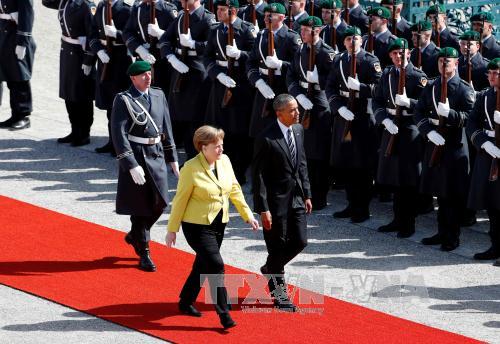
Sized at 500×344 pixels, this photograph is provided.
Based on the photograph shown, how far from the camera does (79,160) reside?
14438 mm

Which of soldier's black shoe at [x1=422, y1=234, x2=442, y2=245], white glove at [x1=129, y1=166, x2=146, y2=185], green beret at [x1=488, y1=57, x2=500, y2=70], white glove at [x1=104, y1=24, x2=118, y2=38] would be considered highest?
green beret at [x1=488, y1=57, x2=500, y2=70]

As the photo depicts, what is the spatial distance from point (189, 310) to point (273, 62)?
403cm

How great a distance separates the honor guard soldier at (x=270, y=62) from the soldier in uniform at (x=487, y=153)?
2.33m

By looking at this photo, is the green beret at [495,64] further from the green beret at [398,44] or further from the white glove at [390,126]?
the white glove at [390,126]

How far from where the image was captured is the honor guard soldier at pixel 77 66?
48.0 ft

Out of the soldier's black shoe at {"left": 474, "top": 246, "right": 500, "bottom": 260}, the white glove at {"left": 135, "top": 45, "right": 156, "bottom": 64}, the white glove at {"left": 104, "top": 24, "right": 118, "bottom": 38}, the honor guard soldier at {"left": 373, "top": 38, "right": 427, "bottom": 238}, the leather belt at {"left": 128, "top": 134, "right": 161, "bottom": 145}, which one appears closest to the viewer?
the leather belt at {"left": 128, "top": 134, "right": 161, "bottom": 145}

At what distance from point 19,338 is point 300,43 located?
5113 mm

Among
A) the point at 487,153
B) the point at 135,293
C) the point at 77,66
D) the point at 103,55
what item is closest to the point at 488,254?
the point at 487,153

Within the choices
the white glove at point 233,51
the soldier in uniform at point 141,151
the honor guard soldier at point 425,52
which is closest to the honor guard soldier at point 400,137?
the honor guard soldier at point 425,52

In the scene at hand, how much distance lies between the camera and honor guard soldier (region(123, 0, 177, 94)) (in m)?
14.1

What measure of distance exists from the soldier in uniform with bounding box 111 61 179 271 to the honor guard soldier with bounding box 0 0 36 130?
479 centimetres

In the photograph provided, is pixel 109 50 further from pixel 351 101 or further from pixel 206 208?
pixel 206 208

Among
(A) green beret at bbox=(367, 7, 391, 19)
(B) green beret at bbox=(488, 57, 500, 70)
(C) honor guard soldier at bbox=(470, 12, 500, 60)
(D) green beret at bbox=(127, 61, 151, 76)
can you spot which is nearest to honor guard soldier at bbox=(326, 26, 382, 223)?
(A) green beret at bbox=(367, 7, 391, 19)

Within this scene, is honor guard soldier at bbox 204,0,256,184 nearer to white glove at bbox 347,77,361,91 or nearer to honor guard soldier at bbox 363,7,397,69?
honor guard soldier at bbox 363,7,397,69
